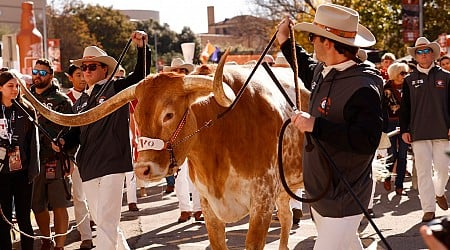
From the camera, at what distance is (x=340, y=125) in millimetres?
4910

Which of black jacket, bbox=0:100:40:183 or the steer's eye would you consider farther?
black jacket, bbox=0:100:40:183

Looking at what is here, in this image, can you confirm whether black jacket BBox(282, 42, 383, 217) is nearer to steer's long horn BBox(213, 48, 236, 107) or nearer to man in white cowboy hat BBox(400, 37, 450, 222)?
steer's long horn BBox(213, 48, 236, 107)

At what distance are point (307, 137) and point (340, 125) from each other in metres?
0.32

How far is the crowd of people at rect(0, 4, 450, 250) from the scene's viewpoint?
16.6 feet

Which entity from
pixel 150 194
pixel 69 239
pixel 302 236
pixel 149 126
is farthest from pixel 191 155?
pixel 150 194

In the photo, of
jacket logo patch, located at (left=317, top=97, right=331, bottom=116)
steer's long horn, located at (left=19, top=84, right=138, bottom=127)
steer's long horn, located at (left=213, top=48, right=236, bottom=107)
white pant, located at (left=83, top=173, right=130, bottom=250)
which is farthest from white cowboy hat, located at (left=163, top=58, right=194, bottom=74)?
jacket logo patch, located at (left=317, top=97, right=331, bottom=116)

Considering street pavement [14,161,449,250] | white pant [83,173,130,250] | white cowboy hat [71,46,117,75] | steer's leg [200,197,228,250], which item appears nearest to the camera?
steer's leg [200,197,228,250]

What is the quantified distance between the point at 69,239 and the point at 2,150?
2.78 metres

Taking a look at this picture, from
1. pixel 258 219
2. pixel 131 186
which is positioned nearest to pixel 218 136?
pixel 258 219

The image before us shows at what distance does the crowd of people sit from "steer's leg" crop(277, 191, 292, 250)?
5.65 feet

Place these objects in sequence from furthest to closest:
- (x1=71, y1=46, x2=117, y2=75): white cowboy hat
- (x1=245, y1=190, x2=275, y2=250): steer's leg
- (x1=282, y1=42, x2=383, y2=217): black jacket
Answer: (x1=71, y1=46, x2=117, y2=75): white cowboy hat < (x1=245, y1=190, x2=275, y2=250): steer's leg < (x1=282, y1=42, x2=383, y2=217): black jacket

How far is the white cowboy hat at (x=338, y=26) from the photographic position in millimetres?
5191

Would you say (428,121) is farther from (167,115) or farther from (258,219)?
(167,115)

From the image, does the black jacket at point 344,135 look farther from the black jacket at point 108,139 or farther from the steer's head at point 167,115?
the black jacket at point 108,139
